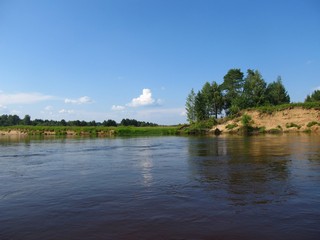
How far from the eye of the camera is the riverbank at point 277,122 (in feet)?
226

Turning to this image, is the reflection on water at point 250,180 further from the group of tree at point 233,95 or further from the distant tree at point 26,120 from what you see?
the distant tree at point 26,120

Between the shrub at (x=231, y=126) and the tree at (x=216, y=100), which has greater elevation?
the tree at (x=216, y=100)

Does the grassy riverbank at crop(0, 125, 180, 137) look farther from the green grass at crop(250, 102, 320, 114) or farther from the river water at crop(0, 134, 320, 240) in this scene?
the river water at crop(0, 134, 320, 240)

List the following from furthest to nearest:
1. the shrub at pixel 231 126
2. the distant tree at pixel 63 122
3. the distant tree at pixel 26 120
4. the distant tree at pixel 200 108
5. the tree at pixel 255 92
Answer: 1. the distant tree at pixel 26 120
2. the distant tree at pixel 63 122
3. the distant tree at pixel 200 108
4. the tree at pixel 255 92
5. the shrub at pixel 231 126

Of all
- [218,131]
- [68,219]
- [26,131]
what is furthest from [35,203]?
[26,131]

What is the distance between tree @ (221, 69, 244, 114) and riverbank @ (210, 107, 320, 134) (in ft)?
61.9

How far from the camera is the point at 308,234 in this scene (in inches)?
276

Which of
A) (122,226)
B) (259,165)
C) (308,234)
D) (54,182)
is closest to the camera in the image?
(308,234)

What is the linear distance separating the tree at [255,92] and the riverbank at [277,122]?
12.3 m

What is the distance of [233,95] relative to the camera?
101 meters

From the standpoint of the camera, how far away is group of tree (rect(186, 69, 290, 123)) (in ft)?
308

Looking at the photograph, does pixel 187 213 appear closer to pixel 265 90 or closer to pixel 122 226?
pixel 122 226

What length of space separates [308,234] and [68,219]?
616 centimetres

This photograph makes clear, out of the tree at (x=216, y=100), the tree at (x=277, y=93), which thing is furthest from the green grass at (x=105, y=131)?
the tree at (x=277, y=93)
